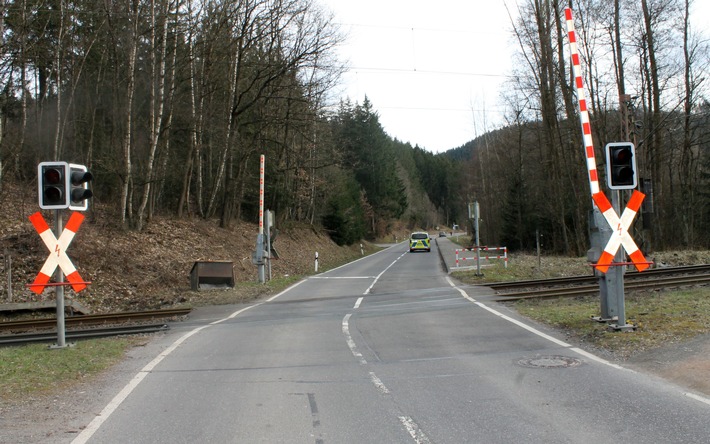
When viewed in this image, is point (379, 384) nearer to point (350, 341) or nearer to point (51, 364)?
point (350, 341)

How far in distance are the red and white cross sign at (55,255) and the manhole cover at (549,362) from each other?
694 centimetres

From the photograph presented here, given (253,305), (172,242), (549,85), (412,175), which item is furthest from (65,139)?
(412,175)

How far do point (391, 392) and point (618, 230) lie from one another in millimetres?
5285

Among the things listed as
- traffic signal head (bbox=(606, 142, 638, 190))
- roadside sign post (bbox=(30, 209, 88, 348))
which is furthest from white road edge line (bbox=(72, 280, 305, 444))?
traffic signal head (bbox=(606, 142, 638, 190))

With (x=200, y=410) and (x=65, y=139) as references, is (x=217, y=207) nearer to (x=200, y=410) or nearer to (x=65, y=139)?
(x=65, y=139)

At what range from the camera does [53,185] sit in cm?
927

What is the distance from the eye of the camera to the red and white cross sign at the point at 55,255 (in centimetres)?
907

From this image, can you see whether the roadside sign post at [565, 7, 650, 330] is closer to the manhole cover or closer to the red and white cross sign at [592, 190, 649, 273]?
the red and white cross sign at [592, 190, 649, 273]

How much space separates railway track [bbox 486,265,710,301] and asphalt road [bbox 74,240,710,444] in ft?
15.3

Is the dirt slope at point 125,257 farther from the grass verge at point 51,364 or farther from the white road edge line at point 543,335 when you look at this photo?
the white road edge line at point 543,335

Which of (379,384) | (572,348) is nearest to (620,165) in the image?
(572,348)

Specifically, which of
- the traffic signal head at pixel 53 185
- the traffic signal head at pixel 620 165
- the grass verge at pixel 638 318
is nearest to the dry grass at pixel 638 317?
the grass verge at pixel 638 318

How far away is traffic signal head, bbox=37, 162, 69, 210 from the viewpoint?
9188 mm

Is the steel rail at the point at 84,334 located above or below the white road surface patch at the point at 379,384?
above
